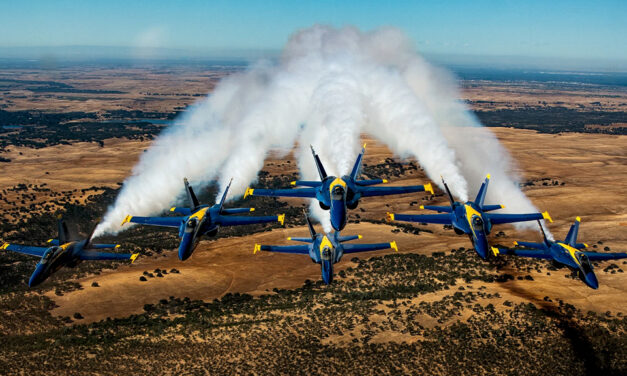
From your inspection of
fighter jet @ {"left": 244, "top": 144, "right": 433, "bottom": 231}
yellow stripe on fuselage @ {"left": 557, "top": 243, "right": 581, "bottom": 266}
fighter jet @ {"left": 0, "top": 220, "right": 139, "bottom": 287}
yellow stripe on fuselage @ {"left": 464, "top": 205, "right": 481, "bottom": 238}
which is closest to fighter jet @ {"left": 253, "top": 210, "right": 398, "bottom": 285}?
fighter jet @ {"left": 244, "top": 144, "right": 433, "bottom": 231}

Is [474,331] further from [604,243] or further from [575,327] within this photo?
[604,243]

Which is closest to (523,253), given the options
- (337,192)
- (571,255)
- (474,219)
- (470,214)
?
(571,255)

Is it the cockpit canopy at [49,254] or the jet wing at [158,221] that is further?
the jet wing at [158,221]

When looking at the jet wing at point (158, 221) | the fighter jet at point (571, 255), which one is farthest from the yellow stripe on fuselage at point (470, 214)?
the jet wing at point (158, 221)

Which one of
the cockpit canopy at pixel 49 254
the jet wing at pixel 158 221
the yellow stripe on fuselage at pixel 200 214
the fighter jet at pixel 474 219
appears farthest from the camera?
the jet wing at pixel 158 221

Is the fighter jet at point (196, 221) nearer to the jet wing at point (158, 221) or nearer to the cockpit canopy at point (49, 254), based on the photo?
the jet wing at point (158, 221)

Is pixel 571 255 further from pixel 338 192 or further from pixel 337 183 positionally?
pixel 337 183

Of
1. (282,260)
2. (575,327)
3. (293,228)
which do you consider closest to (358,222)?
(293,228)
